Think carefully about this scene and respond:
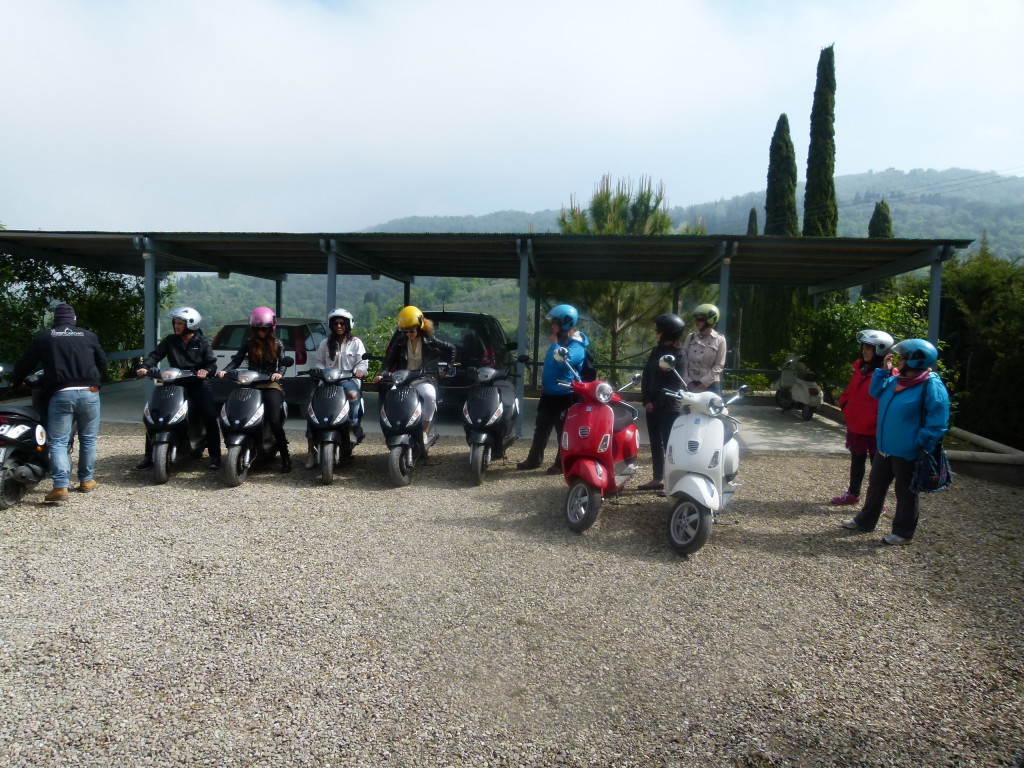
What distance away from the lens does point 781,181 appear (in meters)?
A: 26.5

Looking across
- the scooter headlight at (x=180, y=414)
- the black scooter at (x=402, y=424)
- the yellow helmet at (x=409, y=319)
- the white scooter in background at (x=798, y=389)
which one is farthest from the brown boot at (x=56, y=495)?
the white scooter in background at (x=798, y=389)

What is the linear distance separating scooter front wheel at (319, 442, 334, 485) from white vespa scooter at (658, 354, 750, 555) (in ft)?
9.81

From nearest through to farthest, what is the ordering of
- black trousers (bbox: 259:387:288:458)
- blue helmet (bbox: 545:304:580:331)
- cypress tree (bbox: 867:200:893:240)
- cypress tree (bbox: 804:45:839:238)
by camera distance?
blue helmet (bbox: 545:304:580:331), black trousers (bbox: 259:387:288:458), cypress tree (bbox: 804:45:839:238), cypress tree (bbox: 867:200:893:240)

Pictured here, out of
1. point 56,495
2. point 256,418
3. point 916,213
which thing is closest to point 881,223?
point 256,418

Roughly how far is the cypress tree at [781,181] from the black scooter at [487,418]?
21.3 metres

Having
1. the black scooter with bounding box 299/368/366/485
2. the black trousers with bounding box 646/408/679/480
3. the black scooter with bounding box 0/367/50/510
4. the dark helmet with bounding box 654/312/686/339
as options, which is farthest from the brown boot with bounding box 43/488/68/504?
the dark helmet with bounding box 654/312/686/339

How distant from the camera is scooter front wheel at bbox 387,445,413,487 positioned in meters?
6.19

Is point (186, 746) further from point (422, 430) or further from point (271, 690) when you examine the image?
point (422, 430)

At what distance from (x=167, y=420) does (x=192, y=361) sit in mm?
627

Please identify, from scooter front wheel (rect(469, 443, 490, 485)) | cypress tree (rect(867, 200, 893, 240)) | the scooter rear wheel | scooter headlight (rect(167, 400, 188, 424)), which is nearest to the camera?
the scooter rear wheel

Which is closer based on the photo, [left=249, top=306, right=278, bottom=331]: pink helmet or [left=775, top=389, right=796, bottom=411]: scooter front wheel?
[left=249, top=306, right=278, bottom=331]: pink helmet

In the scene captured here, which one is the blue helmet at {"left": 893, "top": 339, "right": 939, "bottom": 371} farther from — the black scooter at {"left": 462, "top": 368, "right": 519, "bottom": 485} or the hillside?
the hillside

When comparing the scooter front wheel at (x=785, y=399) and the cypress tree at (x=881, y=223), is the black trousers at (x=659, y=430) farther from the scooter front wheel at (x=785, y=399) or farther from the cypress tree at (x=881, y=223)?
the cypress tree at (x=881, y=223)

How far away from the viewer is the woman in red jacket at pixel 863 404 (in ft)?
17.7
